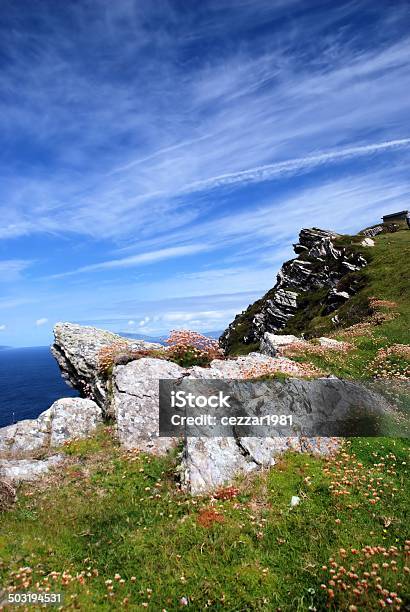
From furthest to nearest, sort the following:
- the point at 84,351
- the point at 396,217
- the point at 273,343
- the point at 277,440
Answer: the point at 396,217, the point at 273,343, the point at 84,351, the point at 277,440

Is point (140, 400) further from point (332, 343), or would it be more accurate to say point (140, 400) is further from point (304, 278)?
point (304, 278)

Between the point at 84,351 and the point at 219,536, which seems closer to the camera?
the point at 219,536

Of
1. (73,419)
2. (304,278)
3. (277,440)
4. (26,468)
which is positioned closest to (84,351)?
(73,419)

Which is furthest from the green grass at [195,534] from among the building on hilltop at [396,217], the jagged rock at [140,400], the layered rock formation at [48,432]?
the building on hilltop at [396,217]

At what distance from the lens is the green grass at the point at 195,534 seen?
10328mm

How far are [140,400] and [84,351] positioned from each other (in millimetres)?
9173

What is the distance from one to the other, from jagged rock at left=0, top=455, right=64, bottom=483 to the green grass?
868 mm

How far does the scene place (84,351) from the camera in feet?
92.3

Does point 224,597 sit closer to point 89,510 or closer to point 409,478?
point 89,510

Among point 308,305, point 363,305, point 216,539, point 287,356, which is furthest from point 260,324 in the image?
point 216,539

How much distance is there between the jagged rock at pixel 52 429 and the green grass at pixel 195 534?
4886mm

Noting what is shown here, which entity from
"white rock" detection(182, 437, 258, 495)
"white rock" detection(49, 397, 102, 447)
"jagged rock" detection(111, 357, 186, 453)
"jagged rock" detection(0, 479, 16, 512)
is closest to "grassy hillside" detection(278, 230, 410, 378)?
"jagged rock" detection(111, 357, 186, 453)

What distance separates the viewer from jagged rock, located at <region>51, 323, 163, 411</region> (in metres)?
26.3

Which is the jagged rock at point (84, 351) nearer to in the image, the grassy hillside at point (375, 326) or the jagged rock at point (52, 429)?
the jagged rock at point (52, 429)
